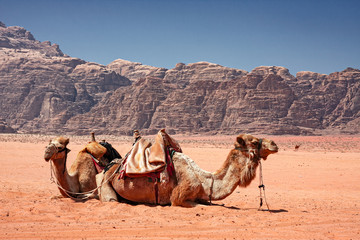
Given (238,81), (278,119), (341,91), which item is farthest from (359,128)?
(238,81)

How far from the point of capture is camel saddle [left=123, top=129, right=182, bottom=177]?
598cm

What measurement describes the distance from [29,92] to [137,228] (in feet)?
548

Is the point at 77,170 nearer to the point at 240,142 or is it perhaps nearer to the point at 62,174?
the point at 62,174

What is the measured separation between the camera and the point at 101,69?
186875mm

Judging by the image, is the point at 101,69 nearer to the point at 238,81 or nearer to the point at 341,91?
the point at 238,81

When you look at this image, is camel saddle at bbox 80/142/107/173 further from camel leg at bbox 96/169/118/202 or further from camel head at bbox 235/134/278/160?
camel head at bbox 235/134/278/160

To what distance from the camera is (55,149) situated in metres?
6.32

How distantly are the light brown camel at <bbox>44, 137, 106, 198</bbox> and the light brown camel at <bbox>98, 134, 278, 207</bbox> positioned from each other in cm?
101

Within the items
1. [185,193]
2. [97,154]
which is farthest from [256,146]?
[97,154]

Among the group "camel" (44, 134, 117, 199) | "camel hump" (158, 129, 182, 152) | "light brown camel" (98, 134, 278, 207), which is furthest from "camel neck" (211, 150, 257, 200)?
"camel" (44, 134, 117, 199)

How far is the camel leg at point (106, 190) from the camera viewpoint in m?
6.45

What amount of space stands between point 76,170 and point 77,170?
2 centimetres

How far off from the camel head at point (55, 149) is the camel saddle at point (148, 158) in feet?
4.06

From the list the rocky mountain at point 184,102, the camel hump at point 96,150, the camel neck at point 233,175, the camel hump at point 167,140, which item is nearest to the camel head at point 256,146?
the camel neck at point 233,175
